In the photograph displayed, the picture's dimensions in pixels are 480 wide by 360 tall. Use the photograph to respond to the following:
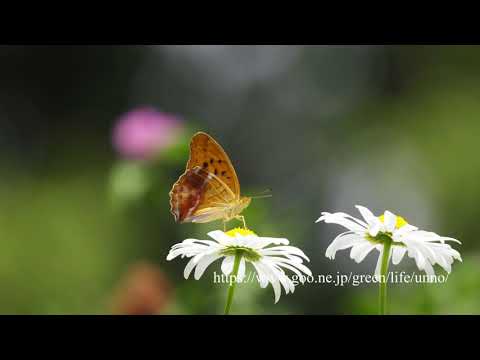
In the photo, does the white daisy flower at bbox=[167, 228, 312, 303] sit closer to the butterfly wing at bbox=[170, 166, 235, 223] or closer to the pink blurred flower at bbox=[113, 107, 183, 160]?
the butterfly wing at bbox=[170, 166, 235, 223]

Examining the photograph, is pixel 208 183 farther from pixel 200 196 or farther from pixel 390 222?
pixel 390 222

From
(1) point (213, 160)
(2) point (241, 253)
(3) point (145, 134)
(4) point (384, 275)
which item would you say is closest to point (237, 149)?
(3) point (145, 134)

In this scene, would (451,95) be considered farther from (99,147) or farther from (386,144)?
(99,147)

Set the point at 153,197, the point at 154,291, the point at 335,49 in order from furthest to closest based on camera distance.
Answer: the point at 335,49 < the point at 153,197 < the point at 154,291

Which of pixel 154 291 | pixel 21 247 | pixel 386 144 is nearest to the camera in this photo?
pixel 154 291

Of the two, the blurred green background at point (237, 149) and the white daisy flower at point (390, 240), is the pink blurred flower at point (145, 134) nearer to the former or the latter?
the blurred green background at point (237, 149)

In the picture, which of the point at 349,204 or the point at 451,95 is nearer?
the point at 349,204

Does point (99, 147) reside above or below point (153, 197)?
above

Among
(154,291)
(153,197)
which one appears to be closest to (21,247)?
(153,197)
